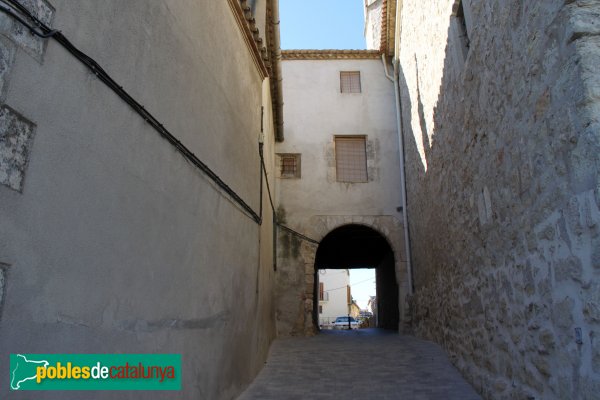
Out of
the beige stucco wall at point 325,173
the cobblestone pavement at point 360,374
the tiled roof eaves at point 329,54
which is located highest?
the tiled roof eaves at point 329,54

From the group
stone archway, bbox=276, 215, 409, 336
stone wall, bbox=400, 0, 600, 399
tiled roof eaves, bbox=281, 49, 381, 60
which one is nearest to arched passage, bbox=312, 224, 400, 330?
stone archway, bbox=276, 215, 409, 336

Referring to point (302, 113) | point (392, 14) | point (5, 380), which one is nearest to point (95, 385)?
point (5, 380)

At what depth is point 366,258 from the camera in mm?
14680

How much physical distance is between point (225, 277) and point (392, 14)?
8.46 meters

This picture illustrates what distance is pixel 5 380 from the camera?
4.62ft

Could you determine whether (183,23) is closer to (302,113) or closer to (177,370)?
(177,370)

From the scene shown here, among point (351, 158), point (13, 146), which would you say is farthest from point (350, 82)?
point (13, 146)

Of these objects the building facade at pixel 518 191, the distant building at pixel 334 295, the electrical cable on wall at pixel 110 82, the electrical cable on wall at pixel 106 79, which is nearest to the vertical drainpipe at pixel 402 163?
the building facade at pixel 518 191

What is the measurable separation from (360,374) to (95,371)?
4013mm

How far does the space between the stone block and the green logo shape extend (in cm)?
58

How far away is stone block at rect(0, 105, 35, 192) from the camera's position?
1.45m

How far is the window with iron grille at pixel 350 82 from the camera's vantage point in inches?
439

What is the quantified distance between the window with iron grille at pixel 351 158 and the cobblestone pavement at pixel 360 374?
4100 millimetres

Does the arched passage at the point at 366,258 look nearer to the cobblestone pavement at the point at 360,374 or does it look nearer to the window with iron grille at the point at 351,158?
the window with iron grille at the point at 351,158
